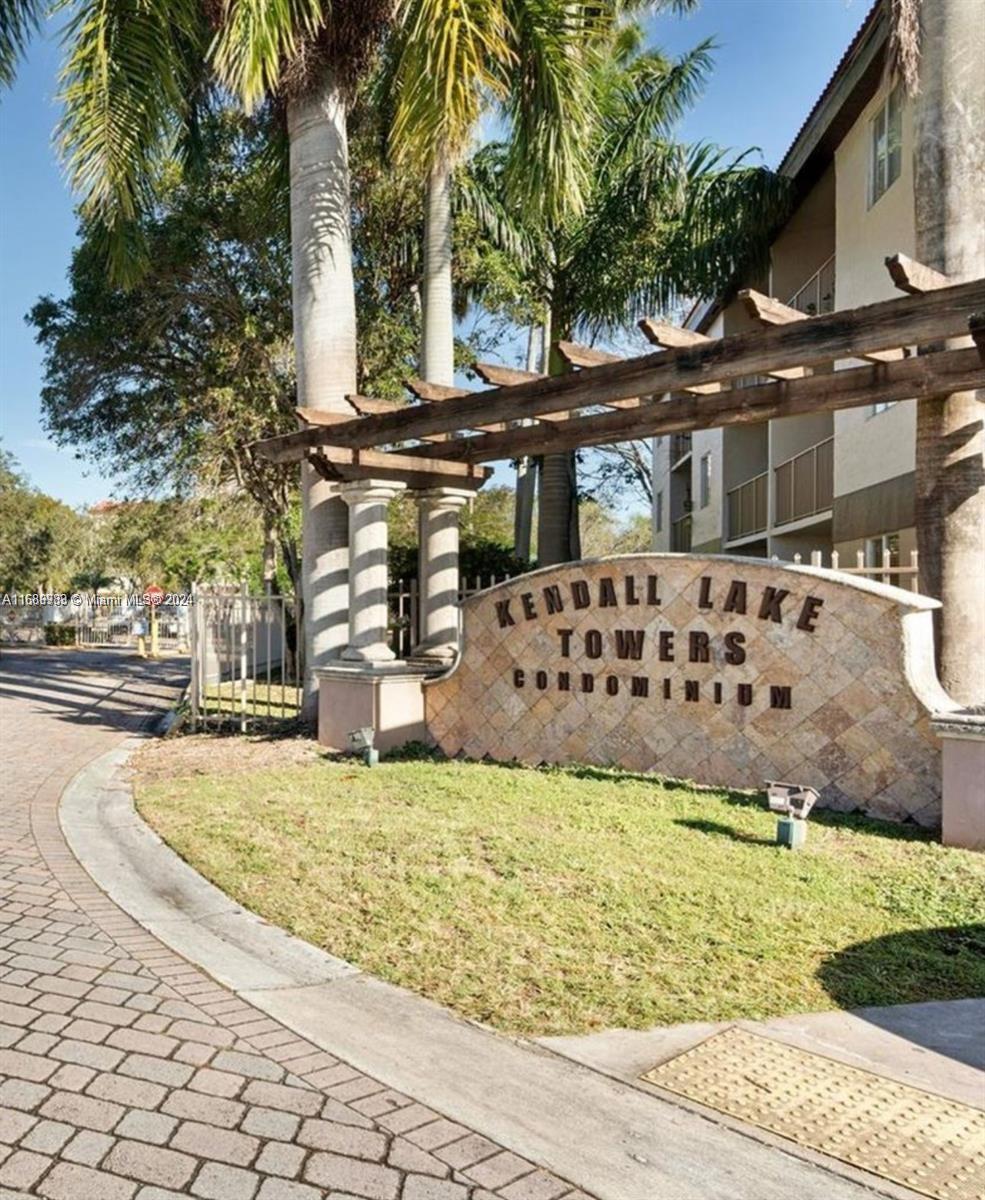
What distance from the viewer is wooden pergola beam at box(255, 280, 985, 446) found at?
598 cm

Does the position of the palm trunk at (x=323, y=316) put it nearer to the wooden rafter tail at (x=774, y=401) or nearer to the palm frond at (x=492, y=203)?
the wooden rafter tail at (x=774, y=401)

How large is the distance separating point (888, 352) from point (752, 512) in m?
16.0

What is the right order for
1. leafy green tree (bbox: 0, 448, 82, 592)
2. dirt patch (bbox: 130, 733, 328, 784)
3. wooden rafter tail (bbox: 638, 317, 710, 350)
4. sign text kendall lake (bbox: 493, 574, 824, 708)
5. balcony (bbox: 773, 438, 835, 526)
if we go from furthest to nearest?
leafy green tree (bbox: 0, 448, 82, 592) → balcony (bbox: 773, 438, 835, 526) → dirt patch (bbox: 130, 733, 328, 784) → sign text kendall lake (bbox: 493, 574, 824, 708) → wooden rafter tail (bbox: 638, 317, 710, 350)

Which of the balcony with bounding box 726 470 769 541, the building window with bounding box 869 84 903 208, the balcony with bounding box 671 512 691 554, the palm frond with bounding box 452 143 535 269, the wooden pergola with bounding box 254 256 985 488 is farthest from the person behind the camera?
the balcony with bounding box 671 512 691 554

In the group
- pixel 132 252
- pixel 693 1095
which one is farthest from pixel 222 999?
pixel 132 252

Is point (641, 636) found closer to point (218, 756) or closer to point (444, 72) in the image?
point (218, 756)

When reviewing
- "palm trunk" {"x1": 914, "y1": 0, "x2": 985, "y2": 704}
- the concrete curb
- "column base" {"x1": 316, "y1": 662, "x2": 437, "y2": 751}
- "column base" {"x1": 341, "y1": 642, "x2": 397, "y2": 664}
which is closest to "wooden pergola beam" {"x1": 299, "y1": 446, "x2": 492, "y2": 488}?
"column base" {"x1": 341, "y1": 642, "x2": 397, "y2": 664}

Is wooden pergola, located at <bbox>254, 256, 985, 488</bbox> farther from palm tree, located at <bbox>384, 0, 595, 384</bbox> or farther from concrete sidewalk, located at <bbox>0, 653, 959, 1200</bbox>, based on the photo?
concrete sidewalk, located at <bbox>0, 653, 959, 1200</bbox>

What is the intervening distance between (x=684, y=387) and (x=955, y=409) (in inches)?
87.1

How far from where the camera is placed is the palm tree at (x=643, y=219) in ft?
55.0

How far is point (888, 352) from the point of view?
21.2 feet

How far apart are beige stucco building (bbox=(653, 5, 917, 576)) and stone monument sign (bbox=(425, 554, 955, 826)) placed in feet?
14.9

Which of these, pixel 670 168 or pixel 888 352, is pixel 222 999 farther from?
pixel 670 168

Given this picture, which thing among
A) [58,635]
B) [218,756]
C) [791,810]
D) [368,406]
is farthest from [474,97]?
[58,635]
